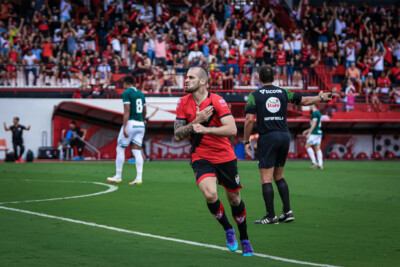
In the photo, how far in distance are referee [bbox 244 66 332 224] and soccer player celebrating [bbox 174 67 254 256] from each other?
7.62 ft

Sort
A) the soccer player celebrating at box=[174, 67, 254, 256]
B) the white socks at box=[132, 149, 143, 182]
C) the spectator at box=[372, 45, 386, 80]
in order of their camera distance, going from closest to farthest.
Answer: the soccer player celebrating at box=[174, 67, 254, 256]
the white socks at box=[132, 149, 143, 182]
the spectator at box=[372, 45, 386, 80]

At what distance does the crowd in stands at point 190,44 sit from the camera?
3225 centimetres

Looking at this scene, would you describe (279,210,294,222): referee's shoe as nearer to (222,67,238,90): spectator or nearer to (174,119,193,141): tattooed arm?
(174,119,193,141): tattooed arm

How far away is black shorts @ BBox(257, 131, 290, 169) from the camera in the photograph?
33.3ft

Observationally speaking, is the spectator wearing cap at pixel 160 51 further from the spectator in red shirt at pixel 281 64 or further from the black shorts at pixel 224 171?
the black shorts at pixel 224 171

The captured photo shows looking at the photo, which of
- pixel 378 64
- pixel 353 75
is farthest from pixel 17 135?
pixel 378 64

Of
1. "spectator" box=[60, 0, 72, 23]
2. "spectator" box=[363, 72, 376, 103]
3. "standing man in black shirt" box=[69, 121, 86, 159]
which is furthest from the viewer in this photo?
"spectator" box=[363, 72, 376, 103]

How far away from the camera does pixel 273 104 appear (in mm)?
10117

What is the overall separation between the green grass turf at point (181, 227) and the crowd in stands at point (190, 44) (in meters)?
15.4

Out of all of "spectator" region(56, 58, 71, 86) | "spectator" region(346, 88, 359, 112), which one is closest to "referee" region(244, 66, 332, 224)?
"spectator" region(56, 58, 71, 86)

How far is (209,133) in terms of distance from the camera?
7.40 meters

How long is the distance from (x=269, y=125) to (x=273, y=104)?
1.08 feet

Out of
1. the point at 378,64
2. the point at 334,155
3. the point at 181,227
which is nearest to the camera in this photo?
the point at 181,227

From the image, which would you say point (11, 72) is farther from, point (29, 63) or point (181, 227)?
point (181, 227)
